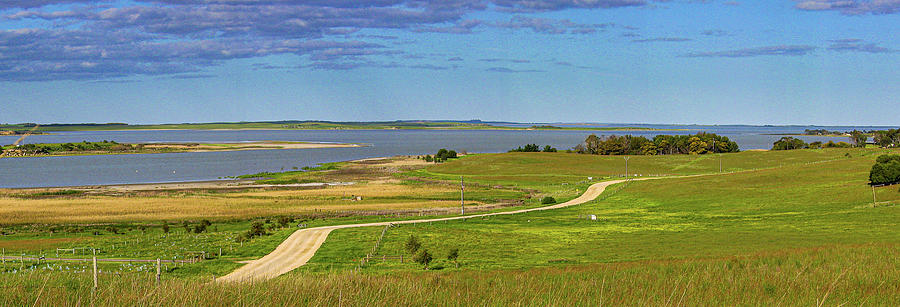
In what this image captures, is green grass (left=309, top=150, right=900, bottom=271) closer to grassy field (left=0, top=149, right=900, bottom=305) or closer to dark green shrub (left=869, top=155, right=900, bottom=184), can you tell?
grassy field (left=0, top=149, right=900, bottom=305)

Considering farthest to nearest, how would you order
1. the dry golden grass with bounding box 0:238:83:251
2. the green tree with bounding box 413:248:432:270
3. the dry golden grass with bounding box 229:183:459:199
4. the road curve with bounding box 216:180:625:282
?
the dry golden grass with bounding box 229:183:459:199 → the dry golden grass with bounding box 0:238:83:251 → the green tree with bounding box 413:248:432:270 → the road curve with bounding box 216:180:625:282

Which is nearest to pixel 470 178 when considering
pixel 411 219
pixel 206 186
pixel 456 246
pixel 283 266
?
pixel 206 186

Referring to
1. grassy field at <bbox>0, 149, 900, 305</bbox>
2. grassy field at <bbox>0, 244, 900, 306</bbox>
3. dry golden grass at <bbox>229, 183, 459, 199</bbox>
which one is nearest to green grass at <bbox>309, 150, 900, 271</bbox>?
grassy field at <bbox>0, 149, 900, 305</bbox>

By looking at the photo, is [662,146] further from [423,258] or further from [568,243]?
[423,258]

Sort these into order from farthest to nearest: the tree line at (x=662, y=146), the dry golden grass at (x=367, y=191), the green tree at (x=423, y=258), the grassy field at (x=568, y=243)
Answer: the tree line at (x=662, y=146) → the dry golden grass at (x=367, y=191) → the green tree at (x=423, y=258) → the grassy field at (x=568, y=243)

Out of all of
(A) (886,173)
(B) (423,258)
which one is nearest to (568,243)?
(B) (423,258)

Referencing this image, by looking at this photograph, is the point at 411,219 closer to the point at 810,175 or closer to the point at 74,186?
the point at 810,175

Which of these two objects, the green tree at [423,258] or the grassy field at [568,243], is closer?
the grassy field at [568,243]

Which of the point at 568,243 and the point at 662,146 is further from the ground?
the point at 662,146

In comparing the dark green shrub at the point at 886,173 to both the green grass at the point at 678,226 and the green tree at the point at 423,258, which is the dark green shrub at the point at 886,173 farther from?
the green tree at the point at 423,258

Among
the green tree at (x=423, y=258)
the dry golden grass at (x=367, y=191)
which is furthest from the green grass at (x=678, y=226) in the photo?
the dry golden grass at (x=367, y=191)

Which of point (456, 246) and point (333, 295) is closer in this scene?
point (333, 295)

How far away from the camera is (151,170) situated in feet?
513

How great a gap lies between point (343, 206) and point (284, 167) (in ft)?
282
